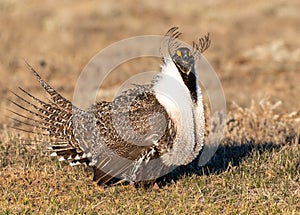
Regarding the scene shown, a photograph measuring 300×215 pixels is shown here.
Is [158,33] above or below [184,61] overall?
above

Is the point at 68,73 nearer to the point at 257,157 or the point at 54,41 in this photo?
the point at 54,41

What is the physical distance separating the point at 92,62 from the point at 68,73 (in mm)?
703

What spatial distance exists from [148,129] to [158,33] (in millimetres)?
16329

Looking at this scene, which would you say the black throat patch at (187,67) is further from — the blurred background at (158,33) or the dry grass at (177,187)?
the blurred background at (158,33)

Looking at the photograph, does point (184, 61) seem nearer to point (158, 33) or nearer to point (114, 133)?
point (114, 133)

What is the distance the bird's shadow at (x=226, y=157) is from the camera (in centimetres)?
616

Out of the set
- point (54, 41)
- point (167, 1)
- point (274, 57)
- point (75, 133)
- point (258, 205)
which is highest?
point (167, 1)

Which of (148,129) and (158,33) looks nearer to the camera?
(148,129)

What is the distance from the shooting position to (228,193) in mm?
5543

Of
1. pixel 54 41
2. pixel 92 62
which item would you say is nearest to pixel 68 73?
pixel 92 62

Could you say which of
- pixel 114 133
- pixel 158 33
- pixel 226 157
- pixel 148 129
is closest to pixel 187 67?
pixel 148 129

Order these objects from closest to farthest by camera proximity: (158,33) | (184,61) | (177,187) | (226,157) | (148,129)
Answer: (148,129) < (184,61) < (177,187) < (226,157) < (158,33)

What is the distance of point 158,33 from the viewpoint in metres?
21.5

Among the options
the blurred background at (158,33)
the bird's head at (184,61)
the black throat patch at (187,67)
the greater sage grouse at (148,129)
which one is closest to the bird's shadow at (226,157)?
the greater sage grouse at (148,129)
